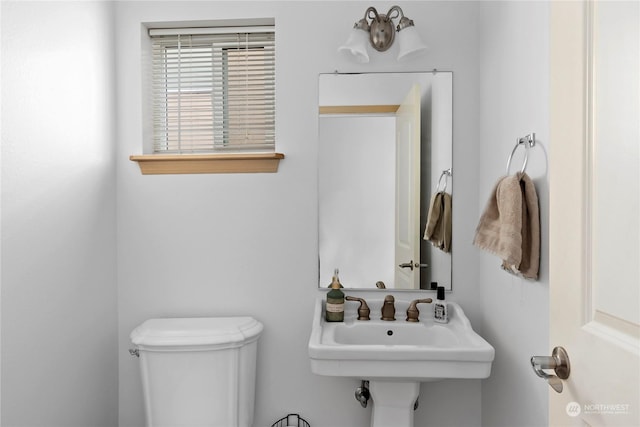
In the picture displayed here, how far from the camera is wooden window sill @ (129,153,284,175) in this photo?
5.97ft

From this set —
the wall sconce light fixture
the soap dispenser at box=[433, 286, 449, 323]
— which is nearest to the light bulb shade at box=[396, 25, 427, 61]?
the wall sconce light fixture

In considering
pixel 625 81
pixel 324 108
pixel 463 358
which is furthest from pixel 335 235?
pixel 625 81

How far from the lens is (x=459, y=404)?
1.82 metres

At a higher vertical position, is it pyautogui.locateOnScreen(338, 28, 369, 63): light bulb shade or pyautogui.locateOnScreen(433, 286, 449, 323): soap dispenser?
pyautogui.locateOnScreen(338, 28, 369, 63): light bulb shade

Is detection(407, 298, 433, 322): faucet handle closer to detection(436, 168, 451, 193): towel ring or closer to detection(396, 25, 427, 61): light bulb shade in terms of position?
detection(436, 168, 451, 193): towel ring

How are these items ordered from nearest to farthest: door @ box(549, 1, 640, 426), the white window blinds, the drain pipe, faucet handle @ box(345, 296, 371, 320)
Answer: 1. door @ box(549, 1, 640, 426)
2. the drain pipe
3. faucet handle @ box(345, 296, 371, 320)
4. the white window blinds

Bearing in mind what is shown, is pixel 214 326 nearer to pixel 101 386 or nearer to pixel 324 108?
pixel 101 386

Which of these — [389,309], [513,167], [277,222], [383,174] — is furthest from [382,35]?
[389,309]

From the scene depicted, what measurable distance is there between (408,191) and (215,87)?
97 cm

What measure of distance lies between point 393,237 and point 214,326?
0.80 metres

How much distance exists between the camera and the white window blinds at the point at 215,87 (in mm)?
1964

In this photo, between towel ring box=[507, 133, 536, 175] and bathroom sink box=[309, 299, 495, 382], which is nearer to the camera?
towel ring box=[507, 133, 536, 175]

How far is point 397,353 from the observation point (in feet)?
4.57

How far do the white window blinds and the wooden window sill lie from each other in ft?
0.51
